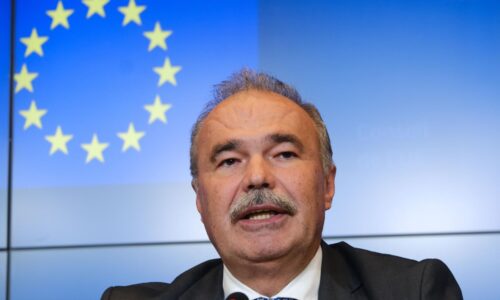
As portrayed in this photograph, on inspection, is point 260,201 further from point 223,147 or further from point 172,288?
point 172,288

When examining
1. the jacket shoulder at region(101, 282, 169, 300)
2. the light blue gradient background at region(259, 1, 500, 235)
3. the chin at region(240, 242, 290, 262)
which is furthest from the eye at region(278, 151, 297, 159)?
the light blue gradient background at region(259, 1, 500, 235)

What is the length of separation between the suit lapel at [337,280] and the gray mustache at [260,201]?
230mm

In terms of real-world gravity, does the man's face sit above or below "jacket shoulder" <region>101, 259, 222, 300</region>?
above

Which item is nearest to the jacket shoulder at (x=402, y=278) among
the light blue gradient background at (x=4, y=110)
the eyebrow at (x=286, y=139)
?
the eyebrow at (x=286, y=139)

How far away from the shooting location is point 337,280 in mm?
1990

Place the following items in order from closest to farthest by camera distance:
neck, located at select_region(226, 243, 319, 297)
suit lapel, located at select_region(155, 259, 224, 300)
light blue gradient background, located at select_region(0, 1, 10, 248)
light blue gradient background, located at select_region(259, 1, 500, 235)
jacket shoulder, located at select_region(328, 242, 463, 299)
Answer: jacket shoulder, located at select_region(328, 242, 463, 299)
neck, located at select_region(226, 243, 319, 297)
suit lapel, located at select_region(155, 259, 224, 300)
light blue gradient background, located at select_region(259, 1, 500, 235)
light blue gradient background, located at select_region(0, 1, 10, 248)

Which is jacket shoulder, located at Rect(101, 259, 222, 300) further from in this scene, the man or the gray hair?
the gray hair

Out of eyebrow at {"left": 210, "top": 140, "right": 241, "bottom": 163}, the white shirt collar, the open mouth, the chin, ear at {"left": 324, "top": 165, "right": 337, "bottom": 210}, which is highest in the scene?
eyebrow at {"left": 210, "top": 140, "right": 241, "bottom": 163}

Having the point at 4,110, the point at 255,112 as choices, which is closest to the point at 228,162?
the point at 255,112

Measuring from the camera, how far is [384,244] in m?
2.87

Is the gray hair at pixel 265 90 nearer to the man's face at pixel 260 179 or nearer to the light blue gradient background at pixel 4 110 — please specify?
the man's face at pixel 260 179

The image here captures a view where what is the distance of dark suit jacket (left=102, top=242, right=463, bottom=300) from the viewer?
6.02ft

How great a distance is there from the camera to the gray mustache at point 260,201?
1.86 meters

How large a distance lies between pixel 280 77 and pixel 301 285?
117cm
